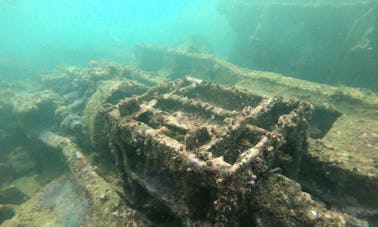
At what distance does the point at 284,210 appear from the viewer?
4.18 meters

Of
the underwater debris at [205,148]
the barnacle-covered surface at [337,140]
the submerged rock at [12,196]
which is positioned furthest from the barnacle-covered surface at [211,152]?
the submerged rock at [12,196]

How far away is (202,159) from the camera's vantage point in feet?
13.9

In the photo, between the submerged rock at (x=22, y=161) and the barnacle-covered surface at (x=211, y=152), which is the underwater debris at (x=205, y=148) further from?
the submerged rock at (x=22, y=161)

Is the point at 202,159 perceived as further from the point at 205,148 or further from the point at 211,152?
the point at 211,152

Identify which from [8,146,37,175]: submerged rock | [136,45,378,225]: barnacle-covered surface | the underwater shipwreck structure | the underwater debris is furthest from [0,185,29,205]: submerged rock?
[136,45,378,225]: barnacle-covered surface

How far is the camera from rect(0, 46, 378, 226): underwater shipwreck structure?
421cm

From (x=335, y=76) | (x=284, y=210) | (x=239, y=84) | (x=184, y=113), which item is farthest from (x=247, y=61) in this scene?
(x=284, y=210)

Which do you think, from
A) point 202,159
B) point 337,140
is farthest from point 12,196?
point 337,140

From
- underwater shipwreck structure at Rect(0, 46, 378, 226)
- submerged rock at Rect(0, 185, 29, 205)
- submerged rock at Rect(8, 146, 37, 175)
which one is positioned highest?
underwater shipwreck structure at Rect(0, 46, 378, 226)

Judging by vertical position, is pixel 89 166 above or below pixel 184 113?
below

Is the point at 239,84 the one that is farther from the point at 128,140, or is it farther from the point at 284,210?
the point at 284,210

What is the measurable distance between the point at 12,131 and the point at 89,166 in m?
7.45

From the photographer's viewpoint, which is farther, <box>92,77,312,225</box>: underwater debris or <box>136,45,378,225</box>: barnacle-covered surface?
<box>136,45,378,225</box>: barnacle-covered surface

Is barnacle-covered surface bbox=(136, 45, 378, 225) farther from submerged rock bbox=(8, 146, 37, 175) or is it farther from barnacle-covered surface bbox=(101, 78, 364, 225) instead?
submerged rock bbox=(8, 146, 37, 175)
